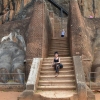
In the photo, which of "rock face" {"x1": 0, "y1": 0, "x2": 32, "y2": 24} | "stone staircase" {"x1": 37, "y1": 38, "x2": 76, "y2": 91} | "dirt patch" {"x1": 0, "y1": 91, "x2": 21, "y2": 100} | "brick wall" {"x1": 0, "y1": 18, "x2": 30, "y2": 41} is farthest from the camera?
"rock face" {"x1": 0, "y1": 0, "x2": 32, "y2": 24}

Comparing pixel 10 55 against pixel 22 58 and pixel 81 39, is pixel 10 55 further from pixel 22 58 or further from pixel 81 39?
pixel 81 39

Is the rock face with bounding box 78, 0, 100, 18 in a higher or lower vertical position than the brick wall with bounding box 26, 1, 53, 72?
higher

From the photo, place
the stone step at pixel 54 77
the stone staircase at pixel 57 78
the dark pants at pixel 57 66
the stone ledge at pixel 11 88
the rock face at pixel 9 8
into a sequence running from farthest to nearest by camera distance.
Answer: the rock face at pixel 9 8 → the stone ledge at pixel 11 88 → the dark pants at pixel 57 66 → the stone step at pixel 54 77 → the stone staircase at pixel 57 78

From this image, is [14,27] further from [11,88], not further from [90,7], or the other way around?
[90,7]

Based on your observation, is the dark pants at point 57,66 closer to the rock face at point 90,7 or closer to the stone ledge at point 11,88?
the stone ledge at point 11,88

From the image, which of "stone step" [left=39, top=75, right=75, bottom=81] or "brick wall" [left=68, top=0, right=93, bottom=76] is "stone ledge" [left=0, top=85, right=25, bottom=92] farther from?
"brick wall" [left=68, top=0, right=93, bottom=76]

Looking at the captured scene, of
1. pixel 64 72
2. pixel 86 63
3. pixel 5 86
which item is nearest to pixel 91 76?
Answer: pixel 86 63

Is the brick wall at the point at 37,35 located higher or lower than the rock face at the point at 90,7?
lower

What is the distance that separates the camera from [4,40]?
56.3 ft

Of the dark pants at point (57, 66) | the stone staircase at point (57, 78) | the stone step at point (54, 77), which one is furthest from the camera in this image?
the dark pants at point (57, 66)

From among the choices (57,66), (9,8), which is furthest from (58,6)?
(57,66)

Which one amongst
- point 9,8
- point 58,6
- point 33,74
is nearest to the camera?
point 33,74

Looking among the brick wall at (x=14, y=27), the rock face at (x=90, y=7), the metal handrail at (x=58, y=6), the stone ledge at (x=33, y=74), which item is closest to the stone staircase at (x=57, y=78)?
the stone ledge at (x=33, y=74)

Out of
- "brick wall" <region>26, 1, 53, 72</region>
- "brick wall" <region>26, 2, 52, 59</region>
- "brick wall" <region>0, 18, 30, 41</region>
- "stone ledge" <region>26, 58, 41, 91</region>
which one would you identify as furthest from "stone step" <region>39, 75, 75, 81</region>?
"brick wall" <region>0, 18, 30, 41</region>
